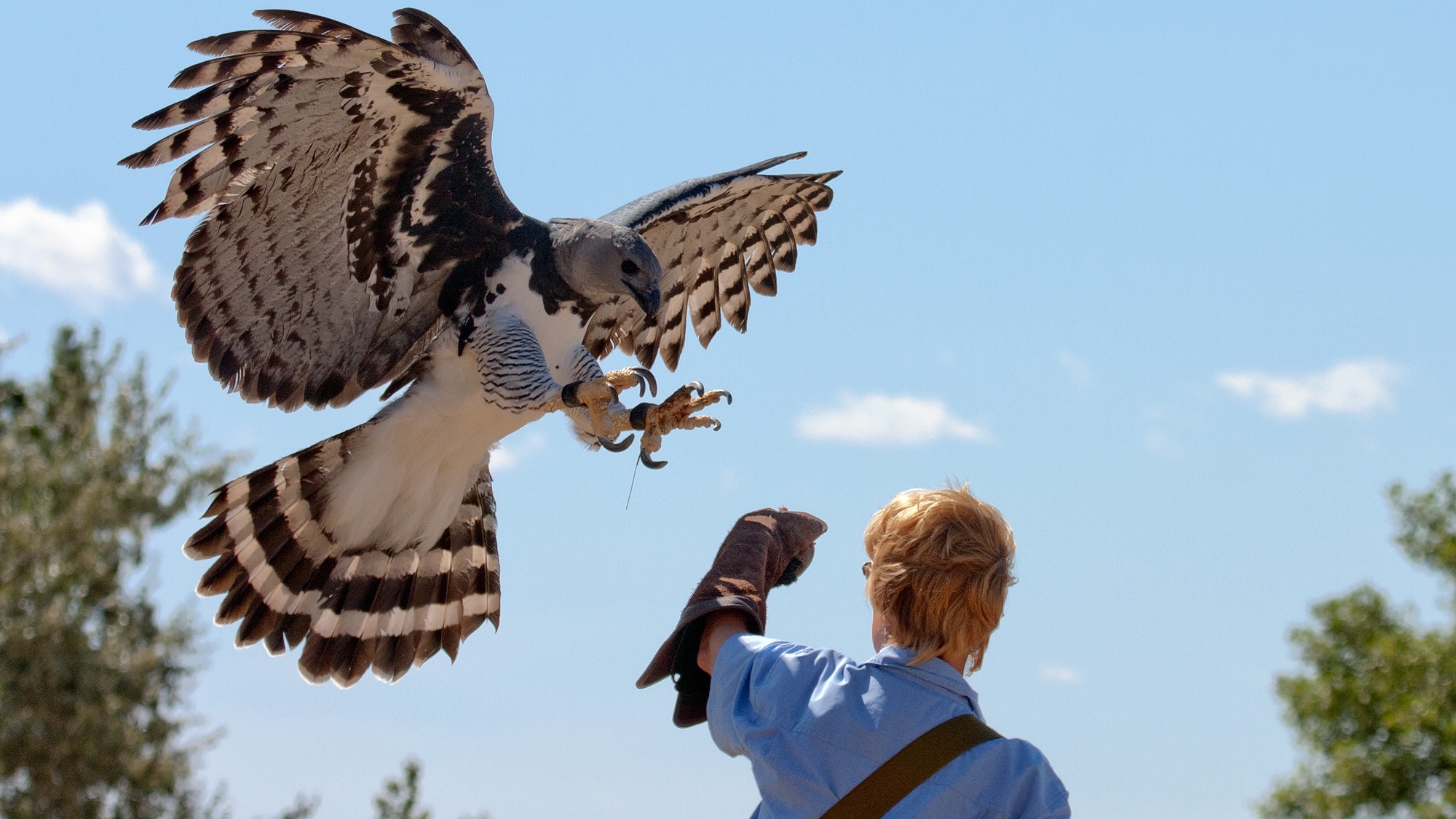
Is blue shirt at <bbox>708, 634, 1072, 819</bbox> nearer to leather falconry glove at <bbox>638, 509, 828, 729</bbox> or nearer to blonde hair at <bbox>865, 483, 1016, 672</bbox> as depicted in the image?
blonde hair at <bbox>865, 483, 1016, 672</bbox>

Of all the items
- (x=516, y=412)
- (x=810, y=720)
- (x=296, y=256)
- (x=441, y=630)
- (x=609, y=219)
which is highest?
(x=609, y=219)

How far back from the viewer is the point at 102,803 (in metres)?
13.2

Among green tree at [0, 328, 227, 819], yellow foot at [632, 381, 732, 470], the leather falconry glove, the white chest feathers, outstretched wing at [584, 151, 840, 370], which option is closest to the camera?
the leather falconry glove

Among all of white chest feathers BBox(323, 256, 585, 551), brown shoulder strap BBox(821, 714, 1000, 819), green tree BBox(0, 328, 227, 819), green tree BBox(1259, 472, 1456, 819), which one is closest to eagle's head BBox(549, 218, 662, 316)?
white chest feathers BBox(323, 256, 585, 551)

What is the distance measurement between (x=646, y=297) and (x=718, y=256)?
45.7 inches

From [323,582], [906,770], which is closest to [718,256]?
[323,582]

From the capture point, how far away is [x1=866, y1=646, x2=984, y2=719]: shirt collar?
1999 millimetres

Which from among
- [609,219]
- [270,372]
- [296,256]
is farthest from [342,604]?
[609,219]

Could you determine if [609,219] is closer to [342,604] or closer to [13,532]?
[342,604]

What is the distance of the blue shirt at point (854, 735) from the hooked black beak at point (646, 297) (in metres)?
2.44

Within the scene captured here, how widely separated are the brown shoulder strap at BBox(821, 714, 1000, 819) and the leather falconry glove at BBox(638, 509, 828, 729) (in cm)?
38

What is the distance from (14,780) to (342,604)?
1055cm

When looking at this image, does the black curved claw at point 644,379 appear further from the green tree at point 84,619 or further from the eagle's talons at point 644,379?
the green tree at point 84,619

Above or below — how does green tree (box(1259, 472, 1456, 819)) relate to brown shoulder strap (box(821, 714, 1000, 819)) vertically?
above
